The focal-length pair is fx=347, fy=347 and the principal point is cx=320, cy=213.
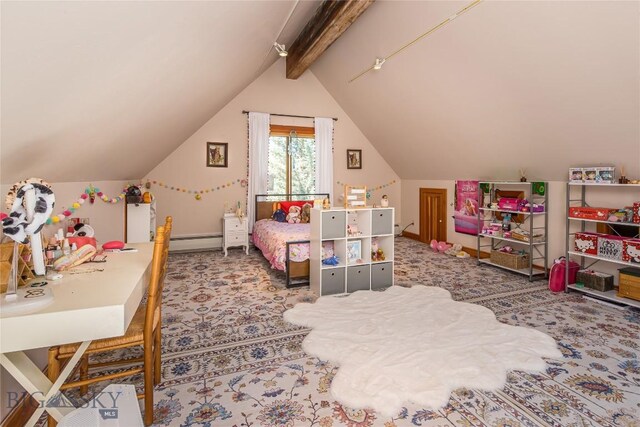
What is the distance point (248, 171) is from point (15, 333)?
18.4 feet

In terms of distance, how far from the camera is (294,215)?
20.5 feet

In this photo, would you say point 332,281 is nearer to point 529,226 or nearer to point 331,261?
point 331,261

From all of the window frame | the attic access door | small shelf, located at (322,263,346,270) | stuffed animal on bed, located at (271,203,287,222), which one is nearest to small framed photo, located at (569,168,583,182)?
the attic access door

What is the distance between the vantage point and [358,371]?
239cm

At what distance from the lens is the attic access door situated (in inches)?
268

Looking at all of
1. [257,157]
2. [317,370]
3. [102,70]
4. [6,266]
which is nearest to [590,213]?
[317,370]

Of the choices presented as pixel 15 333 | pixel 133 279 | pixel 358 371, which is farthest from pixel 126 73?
pixel 358 371

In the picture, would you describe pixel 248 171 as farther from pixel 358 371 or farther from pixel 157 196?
pixel 358 371

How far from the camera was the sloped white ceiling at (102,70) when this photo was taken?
1228 millimetres

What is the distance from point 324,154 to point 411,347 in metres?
5.05

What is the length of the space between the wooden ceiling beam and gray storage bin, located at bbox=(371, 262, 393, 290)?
2879 millimetres

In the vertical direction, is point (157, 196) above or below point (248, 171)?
below

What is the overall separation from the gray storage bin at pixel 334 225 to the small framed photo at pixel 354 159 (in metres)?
3.70

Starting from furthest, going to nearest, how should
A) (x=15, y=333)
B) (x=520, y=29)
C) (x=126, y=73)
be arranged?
1. (x=520, y=29)
2. (x=126, y=73)
3. (x=15, y=333)
